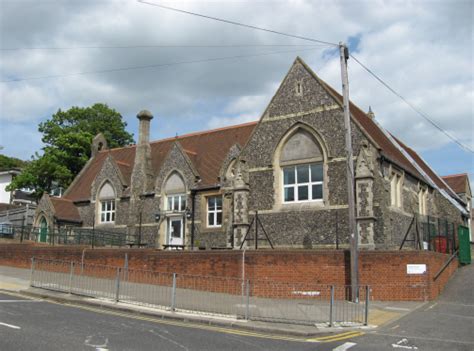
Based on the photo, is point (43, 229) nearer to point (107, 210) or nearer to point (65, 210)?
point (65, 210)

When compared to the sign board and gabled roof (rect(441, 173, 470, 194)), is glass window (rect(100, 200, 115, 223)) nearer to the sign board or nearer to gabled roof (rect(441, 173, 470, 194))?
the sign board

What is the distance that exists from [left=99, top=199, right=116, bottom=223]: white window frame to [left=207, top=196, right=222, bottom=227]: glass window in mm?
8728

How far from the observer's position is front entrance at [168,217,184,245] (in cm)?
3058

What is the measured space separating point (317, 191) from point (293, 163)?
71.0 inches

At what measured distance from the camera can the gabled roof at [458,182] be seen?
40.1m

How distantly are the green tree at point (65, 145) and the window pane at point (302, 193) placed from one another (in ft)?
89.4

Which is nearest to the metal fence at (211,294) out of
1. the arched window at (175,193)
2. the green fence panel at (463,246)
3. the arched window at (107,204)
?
the green fence panel at (463,246)

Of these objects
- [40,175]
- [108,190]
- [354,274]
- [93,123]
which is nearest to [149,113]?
[108,190]

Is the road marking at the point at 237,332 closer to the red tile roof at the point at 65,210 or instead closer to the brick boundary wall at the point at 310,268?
the brick boundary wall at the point at 310,268

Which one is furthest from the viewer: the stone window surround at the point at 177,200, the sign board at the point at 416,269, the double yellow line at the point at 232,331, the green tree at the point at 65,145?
the green tree at the point at 65,145

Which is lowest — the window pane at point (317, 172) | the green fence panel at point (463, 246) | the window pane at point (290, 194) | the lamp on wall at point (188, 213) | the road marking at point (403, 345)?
the road marking at point (403, 345)

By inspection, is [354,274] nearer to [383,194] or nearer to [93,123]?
[383,194]

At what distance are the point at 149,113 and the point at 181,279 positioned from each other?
18418 mm

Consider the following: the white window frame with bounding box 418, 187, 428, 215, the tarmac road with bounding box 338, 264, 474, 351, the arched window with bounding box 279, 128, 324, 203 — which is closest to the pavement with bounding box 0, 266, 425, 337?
the tarmac road with bounding box 338, 264, 474, 351
